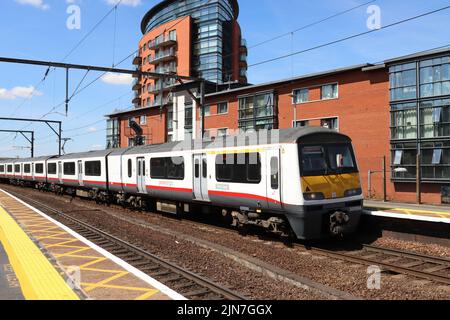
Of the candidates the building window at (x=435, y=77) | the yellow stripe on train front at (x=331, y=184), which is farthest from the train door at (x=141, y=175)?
the building window at (x=435, y=77)

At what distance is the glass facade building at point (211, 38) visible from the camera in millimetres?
60719

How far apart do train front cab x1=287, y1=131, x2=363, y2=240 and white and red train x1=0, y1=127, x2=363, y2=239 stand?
0.02m

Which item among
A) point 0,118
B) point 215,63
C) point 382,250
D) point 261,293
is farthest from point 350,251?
point 215,63

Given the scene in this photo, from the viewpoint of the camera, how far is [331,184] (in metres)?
11.1

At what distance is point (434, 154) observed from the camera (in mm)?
24891

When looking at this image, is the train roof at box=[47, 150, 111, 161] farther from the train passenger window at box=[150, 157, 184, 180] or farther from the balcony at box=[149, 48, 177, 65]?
the balcony at box=[149, 48, 177, 65]

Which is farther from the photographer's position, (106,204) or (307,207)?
(106,204)

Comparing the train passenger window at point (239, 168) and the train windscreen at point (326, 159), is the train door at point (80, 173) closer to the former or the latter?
the train passenger window at point (239, 168)

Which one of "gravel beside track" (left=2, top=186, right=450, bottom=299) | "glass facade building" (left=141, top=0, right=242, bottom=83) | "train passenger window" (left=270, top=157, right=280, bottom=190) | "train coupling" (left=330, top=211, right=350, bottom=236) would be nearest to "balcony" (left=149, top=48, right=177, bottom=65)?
"glass facade building" (left=141, top=0, right=242, bottom=83)

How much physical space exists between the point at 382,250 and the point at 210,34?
54.6m

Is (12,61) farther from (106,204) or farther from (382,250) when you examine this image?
(382,250)

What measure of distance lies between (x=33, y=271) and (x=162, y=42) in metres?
59.7

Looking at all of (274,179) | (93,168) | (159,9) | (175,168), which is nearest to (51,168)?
(93,168)

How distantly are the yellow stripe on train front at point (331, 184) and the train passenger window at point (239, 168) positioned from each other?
164 centimetres
